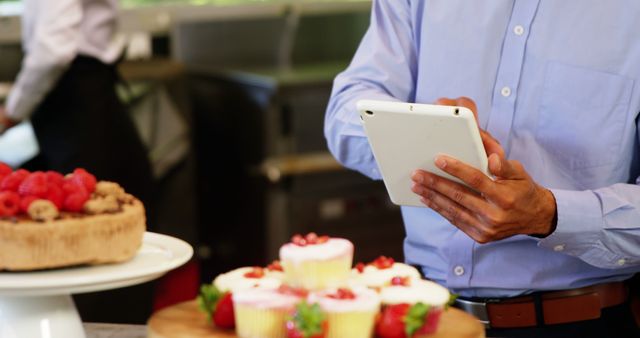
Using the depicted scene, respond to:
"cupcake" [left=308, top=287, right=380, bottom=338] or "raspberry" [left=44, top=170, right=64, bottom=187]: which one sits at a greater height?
"raspberry" [left=44, top=170, right=64, bottom=187]

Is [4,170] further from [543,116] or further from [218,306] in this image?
[543,116]

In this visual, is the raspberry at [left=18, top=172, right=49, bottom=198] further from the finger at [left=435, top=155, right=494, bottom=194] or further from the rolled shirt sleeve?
the rolled shirt sleeve

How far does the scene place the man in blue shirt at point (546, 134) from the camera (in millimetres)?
1767

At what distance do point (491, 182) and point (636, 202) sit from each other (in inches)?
11.7

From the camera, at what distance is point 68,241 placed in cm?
137

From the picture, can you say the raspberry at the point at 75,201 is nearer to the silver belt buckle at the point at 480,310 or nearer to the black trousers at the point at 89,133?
the silver belt buckle at the point at 480,310

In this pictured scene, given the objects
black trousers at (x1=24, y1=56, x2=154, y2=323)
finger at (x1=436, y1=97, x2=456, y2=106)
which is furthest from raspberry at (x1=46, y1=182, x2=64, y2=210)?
black trousers at (x1=24, y1=56, x2=154, y2=323)

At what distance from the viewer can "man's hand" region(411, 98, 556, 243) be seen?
5.16 ft

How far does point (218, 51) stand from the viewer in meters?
4.50

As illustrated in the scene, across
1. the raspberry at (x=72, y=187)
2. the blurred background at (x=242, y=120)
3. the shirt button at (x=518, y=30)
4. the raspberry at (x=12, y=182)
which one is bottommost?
the blurred background at (x=242, y=120)

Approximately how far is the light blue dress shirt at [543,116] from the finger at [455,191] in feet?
0.57

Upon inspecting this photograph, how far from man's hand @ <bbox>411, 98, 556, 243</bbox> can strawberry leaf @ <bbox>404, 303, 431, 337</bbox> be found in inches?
12.5

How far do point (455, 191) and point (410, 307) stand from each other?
1.10ft

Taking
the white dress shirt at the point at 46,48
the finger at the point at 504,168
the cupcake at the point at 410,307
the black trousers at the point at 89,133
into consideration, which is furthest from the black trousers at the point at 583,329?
the white dress shirt at the point at 46,48
